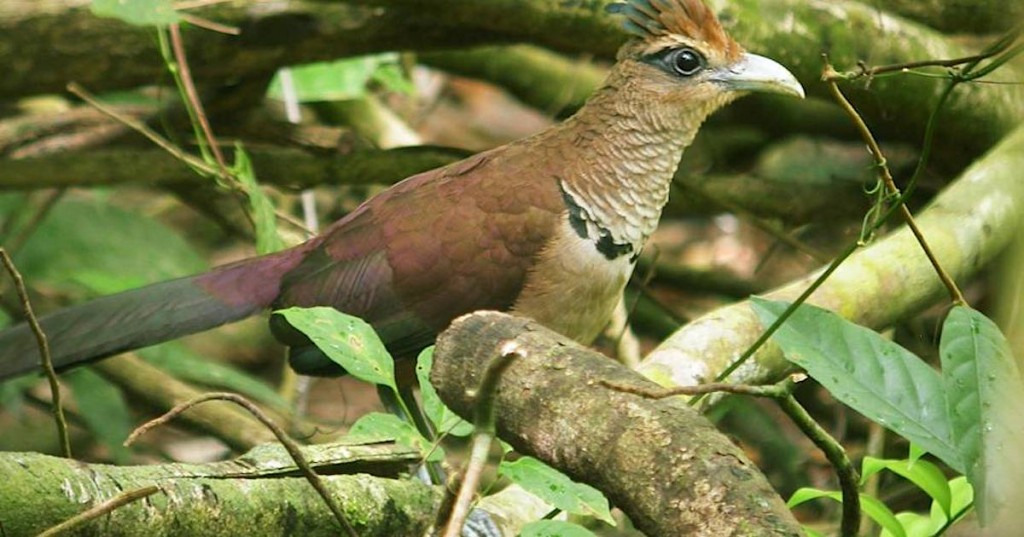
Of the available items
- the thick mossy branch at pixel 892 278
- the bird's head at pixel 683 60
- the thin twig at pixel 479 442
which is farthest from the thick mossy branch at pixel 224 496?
the bird's head at pixel 683 60

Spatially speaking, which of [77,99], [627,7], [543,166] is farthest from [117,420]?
[627,7]

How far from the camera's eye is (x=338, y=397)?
6.50 metres

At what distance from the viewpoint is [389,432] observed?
2287 millimetres

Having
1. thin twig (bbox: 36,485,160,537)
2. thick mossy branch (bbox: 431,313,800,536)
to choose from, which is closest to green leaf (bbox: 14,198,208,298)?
thick mossy branch (bbox: 431,313,800,536)

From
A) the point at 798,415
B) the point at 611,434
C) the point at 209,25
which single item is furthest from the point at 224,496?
the point at 209,25

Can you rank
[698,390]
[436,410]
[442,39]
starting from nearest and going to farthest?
[698,390] < [436,410] < [442,39]

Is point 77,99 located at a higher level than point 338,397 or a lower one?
higher

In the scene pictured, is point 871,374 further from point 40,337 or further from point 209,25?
point 209,25

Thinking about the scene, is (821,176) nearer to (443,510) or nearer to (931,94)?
(931,94)

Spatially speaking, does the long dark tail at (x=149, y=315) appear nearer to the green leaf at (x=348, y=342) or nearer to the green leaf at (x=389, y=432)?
the green leaf at (x=348, y=342)

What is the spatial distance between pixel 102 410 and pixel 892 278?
2.46m

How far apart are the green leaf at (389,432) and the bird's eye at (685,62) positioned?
165 cm

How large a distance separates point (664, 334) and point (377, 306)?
6.59 feet

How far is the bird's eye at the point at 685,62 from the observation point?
366cm
